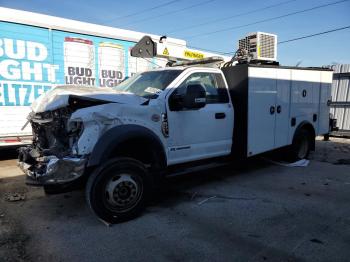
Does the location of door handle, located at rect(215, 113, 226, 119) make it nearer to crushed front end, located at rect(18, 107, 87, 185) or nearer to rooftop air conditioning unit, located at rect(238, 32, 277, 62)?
rooftop air conditioning unit, located at rect(238, 32, 277, 62)

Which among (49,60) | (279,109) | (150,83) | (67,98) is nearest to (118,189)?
(67,98)

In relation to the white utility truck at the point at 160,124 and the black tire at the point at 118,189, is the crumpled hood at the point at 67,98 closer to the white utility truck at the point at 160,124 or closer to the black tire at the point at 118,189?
the white utility truck at the point at 160,124

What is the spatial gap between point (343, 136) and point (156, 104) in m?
10.4

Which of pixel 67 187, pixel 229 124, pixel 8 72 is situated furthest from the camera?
pixel 8 72

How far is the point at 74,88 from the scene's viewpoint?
5062 mm

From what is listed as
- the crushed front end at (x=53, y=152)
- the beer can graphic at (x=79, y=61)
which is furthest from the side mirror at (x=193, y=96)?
the beer can graphic at (x=79, y=61)

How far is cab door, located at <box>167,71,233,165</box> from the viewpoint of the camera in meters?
5.05

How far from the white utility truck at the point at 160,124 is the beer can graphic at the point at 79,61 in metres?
1.94

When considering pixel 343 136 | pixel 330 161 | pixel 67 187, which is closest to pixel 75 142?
pixel 67 187

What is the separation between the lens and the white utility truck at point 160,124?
4.11m

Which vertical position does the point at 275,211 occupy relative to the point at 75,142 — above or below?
below

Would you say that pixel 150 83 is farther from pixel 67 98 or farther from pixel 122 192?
pixel 122 192

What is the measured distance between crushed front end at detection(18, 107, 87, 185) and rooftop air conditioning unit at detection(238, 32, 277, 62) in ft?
14.1

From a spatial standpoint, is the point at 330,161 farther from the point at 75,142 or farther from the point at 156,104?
the point at 75,142
